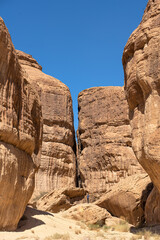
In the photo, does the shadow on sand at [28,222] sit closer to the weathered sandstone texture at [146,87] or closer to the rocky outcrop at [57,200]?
the weathered sandstone texture at [146,87]

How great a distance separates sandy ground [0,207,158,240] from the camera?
9062 mm

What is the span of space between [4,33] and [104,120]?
20.1 meters

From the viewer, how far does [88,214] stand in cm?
1442

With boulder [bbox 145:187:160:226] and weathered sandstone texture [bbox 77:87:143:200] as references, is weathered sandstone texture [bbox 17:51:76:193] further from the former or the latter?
boulder [bbox 145:187:160:226]

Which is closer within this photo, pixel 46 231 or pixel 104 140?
pixel 46 231

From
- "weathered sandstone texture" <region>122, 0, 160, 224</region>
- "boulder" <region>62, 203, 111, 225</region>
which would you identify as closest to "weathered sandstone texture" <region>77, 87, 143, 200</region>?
"boulder" <region>62, 203, 111, 225</region>


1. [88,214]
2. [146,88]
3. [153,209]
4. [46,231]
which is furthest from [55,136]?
[46,231]

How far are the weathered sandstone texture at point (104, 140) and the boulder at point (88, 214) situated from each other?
450 inches

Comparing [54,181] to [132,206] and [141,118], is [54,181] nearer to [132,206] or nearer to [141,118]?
[132,206]

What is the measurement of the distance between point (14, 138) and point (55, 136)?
17.9 meters

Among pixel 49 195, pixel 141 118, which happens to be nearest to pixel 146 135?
pixel 141 118

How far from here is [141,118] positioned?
11648mm

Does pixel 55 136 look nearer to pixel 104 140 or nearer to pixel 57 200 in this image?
pixel 104 140

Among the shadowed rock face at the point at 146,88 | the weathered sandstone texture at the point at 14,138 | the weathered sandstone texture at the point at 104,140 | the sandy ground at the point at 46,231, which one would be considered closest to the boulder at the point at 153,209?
the sandy ground at the point at 46,231
